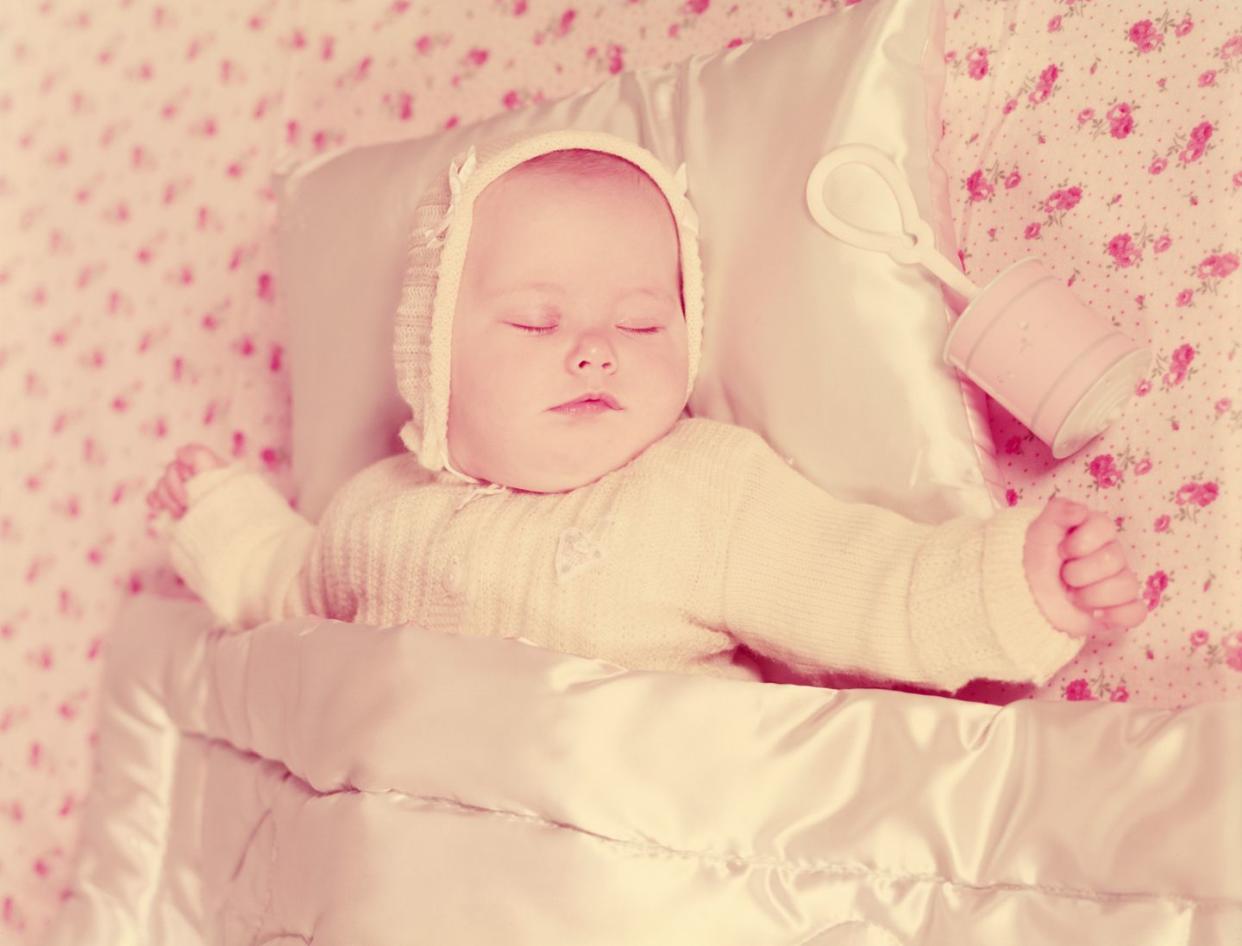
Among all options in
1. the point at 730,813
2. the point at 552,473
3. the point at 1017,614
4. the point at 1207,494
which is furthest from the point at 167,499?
the point at 1207,494

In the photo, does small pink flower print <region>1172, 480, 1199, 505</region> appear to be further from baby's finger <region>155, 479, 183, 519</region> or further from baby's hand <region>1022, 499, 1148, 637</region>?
baby's finger <region>155, 479, 183, 519</region>

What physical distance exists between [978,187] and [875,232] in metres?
0.16

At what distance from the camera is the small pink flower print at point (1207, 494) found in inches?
39.5

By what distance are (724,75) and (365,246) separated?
449 mm

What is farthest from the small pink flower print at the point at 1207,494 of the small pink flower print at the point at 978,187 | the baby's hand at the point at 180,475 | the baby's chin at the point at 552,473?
the baby's hand at the point at 180,475

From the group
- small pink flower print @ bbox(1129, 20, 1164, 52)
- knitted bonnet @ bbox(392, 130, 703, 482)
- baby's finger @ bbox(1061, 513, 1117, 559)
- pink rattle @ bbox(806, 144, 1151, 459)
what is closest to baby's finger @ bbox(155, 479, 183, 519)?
knitted bonnet @ bbox(392, 130, 703, 482)

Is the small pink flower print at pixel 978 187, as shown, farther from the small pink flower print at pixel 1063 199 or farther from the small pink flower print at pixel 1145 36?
the small pink flower print at pixel 1145 36

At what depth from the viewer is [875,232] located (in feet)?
3.65

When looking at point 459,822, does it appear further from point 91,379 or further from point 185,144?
point 185,144

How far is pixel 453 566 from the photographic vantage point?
3.68ft

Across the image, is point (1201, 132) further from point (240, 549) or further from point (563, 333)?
point (240, 549)

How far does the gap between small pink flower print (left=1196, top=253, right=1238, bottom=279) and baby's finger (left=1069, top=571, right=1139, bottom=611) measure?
0.28 m

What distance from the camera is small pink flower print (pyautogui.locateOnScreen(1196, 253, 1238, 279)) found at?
40.4 inches

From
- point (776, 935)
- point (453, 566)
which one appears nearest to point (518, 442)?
point (453, 566)
